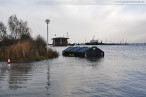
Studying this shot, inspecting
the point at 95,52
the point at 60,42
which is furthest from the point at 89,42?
the point at 95,52

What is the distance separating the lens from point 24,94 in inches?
311

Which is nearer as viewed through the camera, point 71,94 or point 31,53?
point 71,94

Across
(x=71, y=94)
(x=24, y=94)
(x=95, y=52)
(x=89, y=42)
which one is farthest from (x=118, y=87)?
(x=89, y=42)

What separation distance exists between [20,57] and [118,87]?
16157mm

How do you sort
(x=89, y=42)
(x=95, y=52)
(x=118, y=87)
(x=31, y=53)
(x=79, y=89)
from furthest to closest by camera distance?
(x=89, y=42) < (x=95, y=52) < (x=31, y=53) < (x=118, y=87) < (x=79, y=89)

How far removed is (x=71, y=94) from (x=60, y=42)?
99.1 m

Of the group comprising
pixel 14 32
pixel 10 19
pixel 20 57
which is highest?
pixel 10 19

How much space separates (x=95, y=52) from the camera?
34.0 m

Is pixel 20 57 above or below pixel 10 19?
below

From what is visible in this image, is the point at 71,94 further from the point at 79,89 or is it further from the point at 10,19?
the point at 10,19

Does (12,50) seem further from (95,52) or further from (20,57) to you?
(95,52)

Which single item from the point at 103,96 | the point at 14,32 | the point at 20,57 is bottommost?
the point at 103,96

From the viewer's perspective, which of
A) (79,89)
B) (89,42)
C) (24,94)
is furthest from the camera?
(89,42)

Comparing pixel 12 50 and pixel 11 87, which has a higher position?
pixel 12 50
